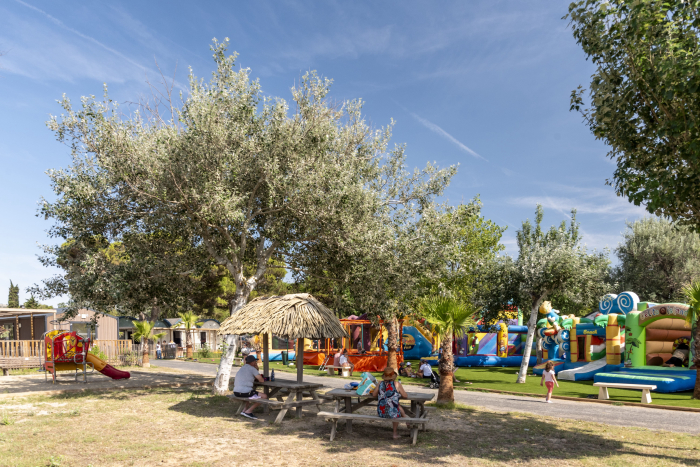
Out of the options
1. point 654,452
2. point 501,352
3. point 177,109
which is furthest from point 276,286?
point 654,452

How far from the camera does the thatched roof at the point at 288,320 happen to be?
34.9 ft

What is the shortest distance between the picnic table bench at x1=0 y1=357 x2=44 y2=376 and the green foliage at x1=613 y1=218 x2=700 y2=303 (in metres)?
38.2

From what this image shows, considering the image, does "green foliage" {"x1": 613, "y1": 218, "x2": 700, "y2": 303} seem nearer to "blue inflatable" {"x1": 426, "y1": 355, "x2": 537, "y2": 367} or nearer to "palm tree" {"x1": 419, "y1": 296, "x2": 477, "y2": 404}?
"blue inflatable" {"x1": 426, "y1": 355, "x2": 537, "y2": 367}

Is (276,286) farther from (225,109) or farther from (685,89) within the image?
(685,89)

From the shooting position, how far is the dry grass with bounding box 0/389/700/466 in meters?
7.31

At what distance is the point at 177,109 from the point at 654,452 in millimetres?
13850

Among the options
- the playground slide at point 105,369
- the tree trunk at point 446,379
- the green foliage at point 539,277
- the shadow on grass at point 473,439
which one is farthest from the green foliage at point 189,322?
the tree trunk at point 446,379

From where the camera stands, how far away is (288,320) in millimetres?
10836

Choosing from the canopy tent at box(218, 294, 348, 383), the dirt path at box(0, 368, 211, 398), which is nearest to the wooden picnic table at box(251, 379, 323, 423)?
the canopy tent at box(218, 294, 348, 383)

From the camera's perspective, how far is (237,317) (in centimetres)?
1165

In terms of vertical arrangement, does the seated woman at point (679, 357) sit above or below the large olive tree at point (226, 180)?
below

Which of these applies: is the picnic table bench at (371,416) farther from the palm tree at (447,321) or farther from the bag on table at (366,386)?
the palm tree at (447,321)

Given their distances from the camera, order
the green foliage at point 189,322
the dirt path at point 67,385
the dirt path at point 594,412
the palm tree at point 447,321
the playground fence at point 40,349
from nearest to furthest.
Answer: the dirt path at point 594,412 → the palm tree at point 447,321 → the dirt path at point 67,385 → the playground fence at point 40,349 → the green foliage at point 189,322

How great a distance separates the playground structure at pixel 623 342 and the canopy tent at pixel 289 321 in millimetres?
12949
